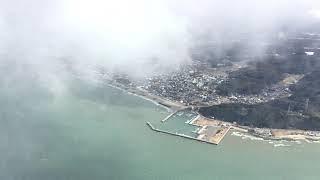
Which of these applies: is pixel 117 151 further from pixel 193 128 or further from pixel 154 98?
pixel 154 98

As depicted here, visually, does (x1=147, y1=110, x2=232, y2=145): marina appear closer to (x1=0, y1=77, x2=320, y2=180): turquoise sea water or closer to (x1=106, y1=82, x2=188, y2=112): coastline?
(x1=0, y1=77, x2=320, y2=180): turquoise sea water

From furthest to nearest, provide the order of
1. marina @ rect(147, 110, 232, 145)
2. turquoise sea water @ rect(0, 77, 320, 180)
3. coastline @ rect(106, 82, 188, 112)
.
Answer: coastline @ rect(106, 82, 188, 112), marina @ rect(147, 110, 232, 145), turquoise sea water @ rect(0, 77, 320, 180)

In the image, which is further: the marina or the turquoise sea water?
the marina

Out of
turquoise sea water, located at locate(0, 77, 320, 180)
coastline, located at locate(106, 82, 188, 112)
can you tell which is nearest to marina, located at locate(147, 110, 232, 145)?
turquoise sea water, located at locate(0, 77, 320, 180)

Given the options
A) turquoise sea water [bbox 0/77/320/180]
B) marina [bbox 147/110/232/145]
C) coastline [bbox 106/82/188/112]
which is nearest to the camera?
turquoise sea water [bbox 0/77/320/180]

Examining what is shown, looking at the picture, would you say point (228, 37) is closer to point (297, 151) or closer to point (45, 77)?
point (45, 77)

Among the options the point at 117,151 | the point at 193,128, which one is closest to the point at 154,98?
the point at 193,128

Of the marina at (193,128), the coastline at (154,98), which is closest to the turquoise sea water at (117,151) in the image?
the marina at (193,128)

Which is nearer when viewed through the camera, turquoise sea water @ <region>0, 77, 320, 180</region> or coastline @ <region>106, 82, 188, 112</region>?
turquoise sea water @ <region>0, 77, 320, 180</region>
